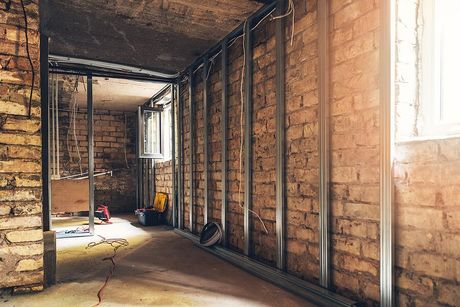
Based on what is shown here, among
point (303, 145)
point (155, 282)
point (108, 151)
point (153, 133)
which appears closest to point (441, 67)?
point (303, 145)

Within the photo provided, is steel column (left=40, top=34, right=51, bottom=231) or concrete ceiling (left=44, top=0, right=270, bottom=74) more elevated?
concrete ceiling (left=44, top=0, right=270, bottom=74)

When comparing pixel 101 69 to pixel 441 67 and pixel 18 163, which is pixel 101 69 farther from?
pixel 441 67

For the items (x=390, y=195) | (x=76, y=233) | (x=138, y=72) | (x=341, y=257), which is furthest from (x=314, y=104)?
(x=76, y=233)

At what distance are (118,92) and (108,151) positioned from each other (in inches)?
81.8

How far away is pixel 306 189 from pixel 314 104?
2.11 feet

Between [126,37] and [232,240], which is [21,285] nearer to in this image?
[232,240]

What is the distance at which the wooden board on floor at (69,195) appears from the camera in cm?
520

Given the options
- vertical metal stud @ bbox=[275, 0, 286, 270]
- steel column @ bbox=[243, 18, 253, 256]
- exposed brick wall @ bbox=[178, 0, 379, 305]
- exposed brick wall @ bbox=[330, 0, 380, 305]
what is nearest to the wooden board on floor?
steel column @ bbox=[243, 18, 253, 256]

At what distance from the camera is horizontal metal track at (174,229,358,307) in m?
2.12

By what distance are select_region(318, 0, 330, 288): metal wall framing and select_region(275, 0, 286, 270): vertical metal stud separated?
1.51 ft

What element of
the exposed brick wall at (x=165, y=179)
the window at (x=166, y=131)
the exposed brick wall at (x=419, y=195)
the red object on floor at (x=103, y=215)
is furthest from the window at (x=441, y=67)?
the red object on floor at (x=103, y=215)

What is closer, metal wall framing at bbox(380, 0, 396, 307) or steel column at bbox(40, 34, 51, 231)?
metal wall framing at bbox(380, 0, 396, 307)

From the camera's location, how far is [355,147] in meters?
2.11

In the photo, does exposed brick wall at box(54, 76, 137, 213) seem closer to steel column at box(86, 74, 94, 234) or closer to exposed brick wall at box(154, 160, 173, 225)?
exposed brick wall at box(154, 160, 173, 225)
